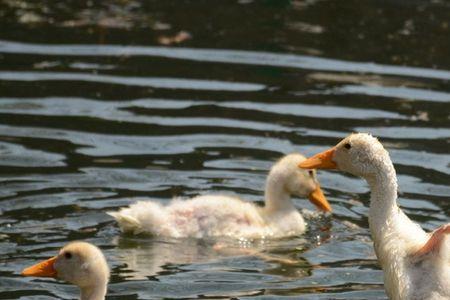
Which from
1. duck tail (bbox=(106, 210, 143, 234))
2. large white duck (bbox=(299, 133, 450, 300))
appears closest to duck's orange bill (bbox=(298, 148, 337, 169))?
large white duck (bbox=(299, 133, 450, 300))

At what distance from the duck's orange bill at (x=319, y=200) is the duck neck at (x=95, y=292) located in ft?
10.5

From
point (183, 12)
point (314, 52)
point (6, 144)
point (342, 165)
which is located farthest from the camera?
point (183, 12)

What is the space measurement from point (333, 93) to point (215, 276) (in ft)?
16.5

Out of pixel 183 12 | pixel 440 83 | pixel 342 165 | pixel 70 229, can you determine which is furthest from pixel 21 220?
pixel 183 12

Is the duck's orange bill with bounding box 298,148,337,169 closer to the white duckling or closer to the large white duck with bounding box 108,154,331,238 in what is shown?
the large white duck with bounding box 108,154,331,238

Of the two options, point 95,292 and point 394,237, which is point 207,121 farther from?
point 95,292

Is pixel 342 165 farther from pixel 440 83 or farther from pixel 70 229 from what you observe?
pixel 440 83

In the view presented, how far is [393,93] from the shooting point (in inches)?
583

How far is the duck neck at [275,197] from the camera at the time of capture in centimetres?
1156

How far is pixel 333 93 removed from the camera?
48.2 feet

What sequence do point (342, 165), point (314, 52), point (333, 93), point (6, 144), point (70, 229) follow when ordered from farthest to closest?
point (314, 52), point (333, 93), point (6, 144), point (70, 229), point (342, 165)

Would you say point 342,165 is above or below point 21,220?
above

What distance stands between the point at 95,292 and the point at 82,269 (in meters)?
0.18

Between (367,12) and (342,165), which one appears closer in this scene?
(342,165)
